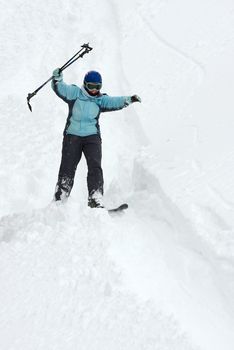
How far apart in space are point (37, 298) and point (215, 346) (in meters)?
1.71

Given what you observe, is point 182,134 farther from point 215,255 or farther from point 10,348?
point 10,348

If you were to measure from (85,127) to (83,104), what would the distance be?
30 centimetres

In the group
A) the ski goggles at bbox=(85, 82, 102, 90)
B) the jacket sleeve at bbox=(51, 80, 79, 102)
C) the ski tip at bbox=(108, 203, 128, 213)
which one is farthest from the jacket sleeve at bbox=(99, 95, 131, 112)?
the ski tip at bbox=(108, 203, 128, 213)

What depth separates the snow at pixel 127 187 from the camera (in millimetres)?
5309

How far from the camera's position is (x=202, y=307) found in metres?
5.77

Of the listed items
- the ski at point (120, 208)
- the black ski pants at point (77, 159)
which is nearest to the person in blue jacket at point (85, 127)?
the black ski pants at point (77, 159)

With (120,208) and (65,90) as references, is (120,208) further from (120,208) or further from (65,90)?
(65,90)

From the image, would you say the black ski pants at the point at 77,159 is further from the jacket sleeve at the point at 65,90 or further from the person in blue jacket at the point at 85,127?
the jacket sleeve at the point at 65,90

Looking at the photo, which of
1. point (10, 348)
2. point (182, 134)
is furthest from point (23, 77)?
point (10, 348)

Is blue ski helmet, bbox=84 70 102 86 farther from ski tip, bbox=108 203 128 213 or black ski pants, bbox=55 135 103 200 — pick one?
ski tip, bbox=108 203 128 213

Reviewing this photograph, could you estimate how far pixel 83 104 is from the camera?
23.7 ft

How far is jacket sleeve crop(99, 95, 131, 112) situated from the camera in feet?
23.6

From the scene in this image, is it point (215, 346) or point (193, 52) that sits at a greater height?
point (193, 52)

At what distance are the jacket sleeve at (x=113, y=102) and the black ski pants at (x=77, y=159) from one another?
16.4 inches
